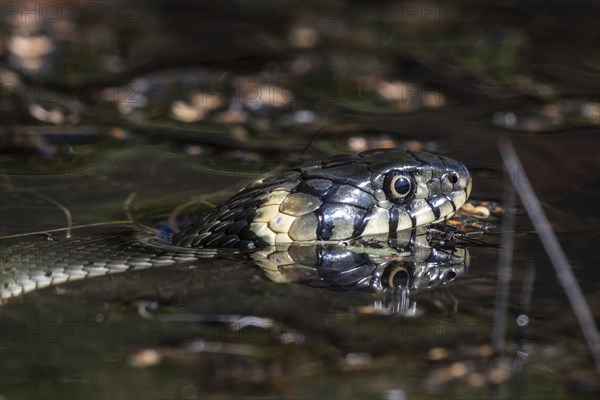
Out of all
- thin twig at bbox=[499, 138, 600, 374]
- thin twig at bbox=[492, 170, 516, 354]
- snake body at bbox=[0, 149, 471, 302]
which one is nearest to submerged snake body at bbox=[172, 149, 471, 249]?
snake body at bbox=[0, 149, 471, 302]

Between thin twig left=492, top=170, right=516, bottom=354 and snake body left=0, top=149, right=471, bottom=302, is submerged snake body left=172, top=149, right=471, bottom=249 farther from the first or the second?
thin twig left=492, top=170, right=516, bottom=354

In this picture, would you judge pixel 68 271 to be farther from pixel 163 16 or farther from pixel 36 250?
pixel 163 16

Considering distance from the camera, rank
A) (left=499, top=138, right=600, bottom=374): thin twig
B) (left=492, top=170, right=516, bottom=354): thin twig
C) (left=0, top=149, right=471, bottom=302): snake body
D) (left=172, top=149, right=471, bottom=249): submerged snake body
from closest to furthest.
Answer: (left=499, top=138, right=600, bottom=374): thin twig
(left=492, top=170, right=516, bottom=354): thin twig
(left=0, top=149, right=471, bottom=302): snake body
(left=172, top=149, right=471, bottom=249): submerged snake body

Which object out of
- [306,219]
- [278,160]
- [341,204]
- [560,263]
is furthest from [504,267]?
[278,160]

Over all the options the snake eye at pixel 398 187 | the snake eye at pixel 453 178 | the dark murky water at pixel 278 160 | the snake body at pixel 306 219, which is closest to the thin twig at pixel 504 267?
the dark murky water at pixel 278 160

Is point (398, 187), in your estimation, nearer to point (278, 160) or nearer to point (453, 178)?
point (453, 178)

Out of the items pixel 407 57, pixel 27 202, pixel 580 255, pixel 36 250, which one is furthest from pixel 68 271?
pixel 407 57
